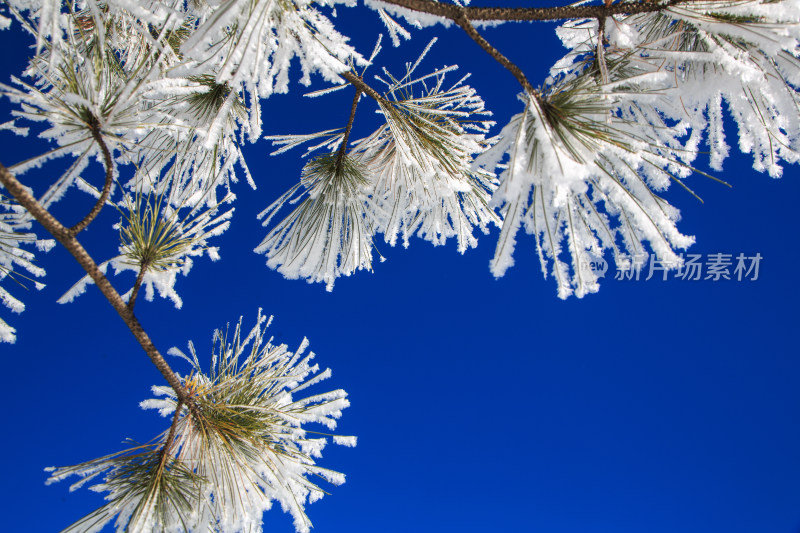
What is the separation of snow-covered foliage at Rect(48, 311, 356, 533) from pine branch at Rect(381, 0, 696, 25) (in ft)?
2.73

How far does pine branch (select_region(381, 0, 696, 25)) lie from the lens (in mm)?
638

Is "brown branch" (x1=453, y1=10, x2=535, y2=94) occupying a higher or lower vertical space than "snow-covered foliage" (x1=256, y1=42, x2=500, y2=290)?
lower

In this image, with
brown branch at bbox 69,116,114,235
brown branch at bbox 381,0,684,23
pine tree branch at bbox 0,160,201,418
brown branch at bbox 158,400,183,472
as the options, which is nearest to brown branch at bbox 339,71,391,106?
brown branch at bbox 381,0,684,23

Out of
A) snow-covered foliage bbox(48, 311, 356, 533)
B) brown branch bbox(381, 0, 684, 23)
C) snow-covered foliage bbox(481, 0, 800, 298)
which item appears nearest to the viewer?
snow-covered foliage bbox(481, 0, 800, 298)

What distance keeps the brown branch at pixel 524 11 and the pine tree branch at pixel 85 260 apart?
23.1 inches

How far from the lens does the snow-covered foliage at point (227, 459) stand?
0.86 meters

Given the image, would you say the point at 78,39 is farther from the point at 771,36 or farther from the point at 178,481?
the point at 771,36

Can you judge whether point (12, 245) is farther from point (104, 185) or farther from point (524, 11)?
point (524, 11)

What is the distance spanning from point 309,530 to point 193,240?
69cm

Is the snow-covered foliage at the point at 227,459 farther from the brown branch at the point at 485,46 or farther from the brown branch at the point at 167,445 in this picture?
the brown branch at the point at 485,46

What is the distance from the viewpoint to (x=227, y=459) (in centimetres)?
94

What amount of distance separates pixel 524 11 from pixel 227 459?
100 centimetres

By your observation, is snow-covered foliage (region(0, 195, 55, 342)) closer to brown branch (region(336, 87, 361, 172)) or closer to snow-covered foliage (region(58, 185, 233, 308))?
snow-covered foliage (region(58, 185, 233, 308))

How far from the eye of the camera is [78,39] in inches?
53.2
